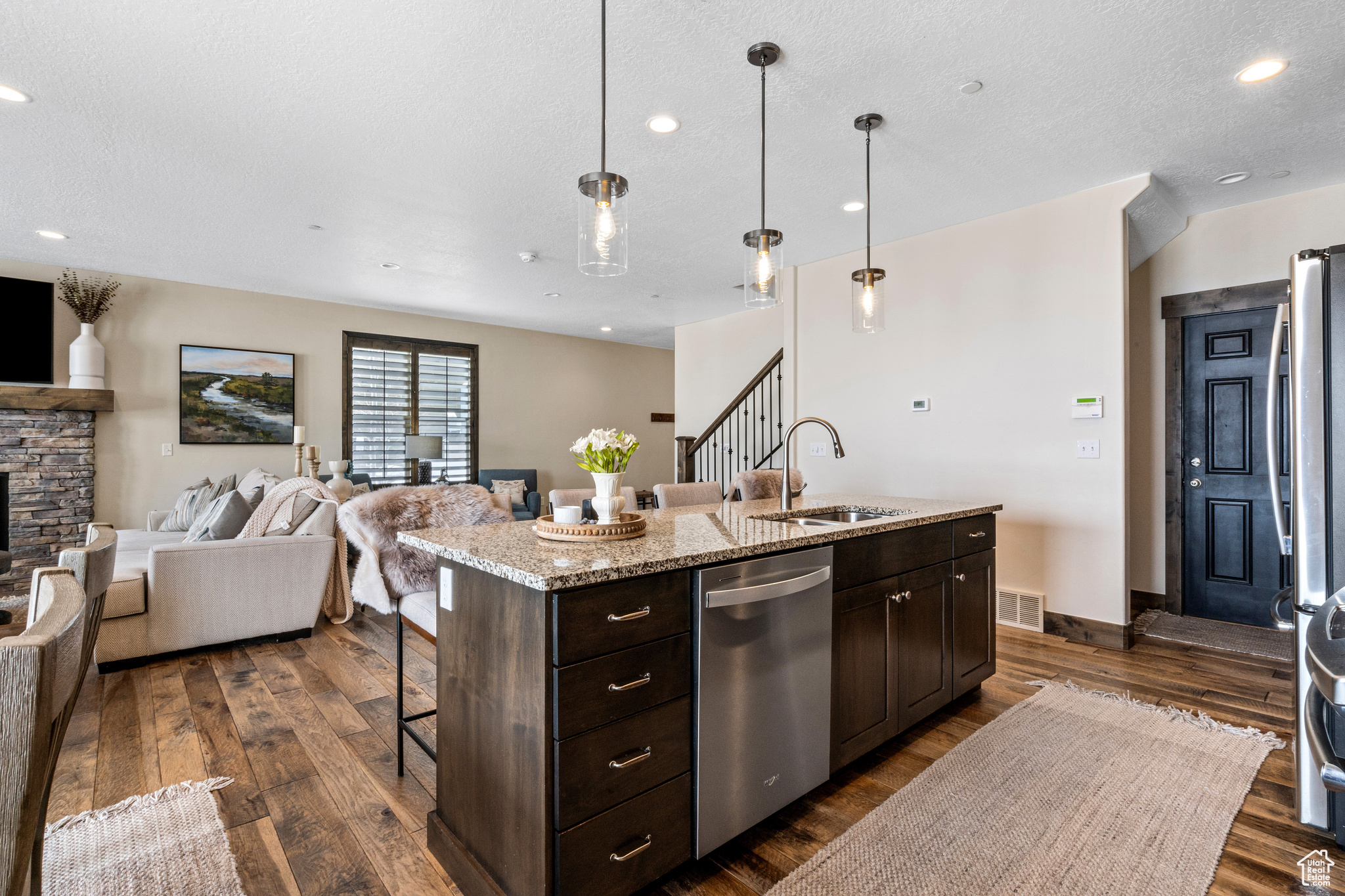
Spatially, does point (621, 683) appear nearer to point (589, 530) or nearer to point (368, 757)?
point (589, 530)

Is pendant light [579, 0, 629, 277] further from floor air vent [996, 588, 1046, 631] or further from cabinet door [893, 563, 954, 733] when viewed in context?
floor air vent [996, 588, 1046, 631]

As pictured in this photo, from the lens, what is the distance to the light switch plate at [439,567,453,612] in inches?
66.4

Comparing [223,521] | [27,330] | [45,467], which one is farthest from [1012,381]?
[27,330]

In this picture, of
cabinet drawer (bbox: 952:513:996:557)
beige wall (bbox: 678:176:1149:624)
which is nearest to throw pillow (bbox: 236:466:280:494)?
beige wall (bbox: 678:176:1149:624)

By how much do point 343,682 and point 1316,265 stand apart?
3966mm

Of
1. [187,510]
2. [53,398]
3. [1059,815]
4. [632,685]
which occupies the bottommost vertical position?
[1059,815]

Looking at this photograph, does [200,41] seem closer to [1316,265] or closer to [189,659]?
[189,659]

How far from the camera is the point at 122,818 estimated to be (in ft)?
6.12

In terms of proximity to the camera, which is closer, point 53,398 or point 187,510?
point 187,510

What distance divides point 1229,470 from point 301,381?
769cm

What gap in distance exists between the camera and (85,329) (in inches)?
202

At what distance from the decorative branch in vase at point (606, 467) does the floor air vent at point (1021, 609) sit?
3.14 meters

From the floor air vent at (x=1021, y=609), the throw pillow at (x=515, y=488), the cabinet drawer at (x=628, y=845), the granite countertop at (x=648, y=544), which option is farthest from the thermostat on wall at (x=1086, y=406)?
the throw pillow at (x=515, y=488)

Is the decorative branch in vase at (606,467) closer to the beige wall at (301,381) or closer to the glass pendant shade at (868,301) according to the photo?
the glass pendant shade at (868,301)
